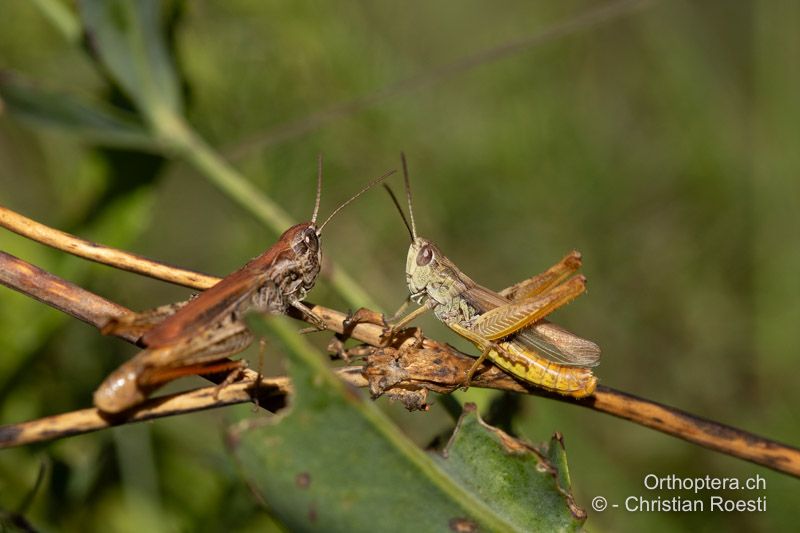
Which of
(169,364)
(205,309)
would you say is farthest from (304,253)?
(169,364)

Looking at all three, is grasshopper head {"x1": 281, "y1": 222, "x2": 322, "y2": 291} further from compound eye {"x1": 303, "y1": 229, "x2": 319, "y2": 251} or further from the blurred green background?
the blurred green background

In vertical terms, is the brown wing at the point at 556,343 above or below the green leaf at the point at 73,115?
below

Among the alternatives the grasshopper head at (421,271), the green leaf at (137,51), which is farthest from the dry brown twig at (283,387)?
the green leaf at (137,51)

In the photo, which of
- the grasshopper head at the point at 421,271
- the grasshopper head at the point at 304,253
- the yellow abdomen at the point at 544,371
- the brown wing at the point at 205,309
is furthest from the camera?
the grasshopper head at the point at 421,271

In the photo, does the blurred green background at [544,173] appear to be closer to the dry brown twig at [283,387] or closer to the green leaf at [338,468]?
the dry brown twig at [283,387]

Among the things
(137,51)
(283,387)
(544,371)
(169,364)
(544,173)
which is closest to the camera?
(283,387)

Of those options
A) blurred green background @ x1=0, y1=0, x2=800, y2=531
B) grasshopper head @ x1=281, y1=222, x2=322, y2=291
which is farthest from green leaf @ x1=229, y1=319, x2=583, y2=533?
blurred green background @ x1=0, y1=0, x2=800, y2=531

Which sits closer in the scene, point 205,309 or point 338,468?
point 338,468

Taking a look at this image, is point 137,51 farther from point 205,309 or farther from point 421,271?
point 205,309
